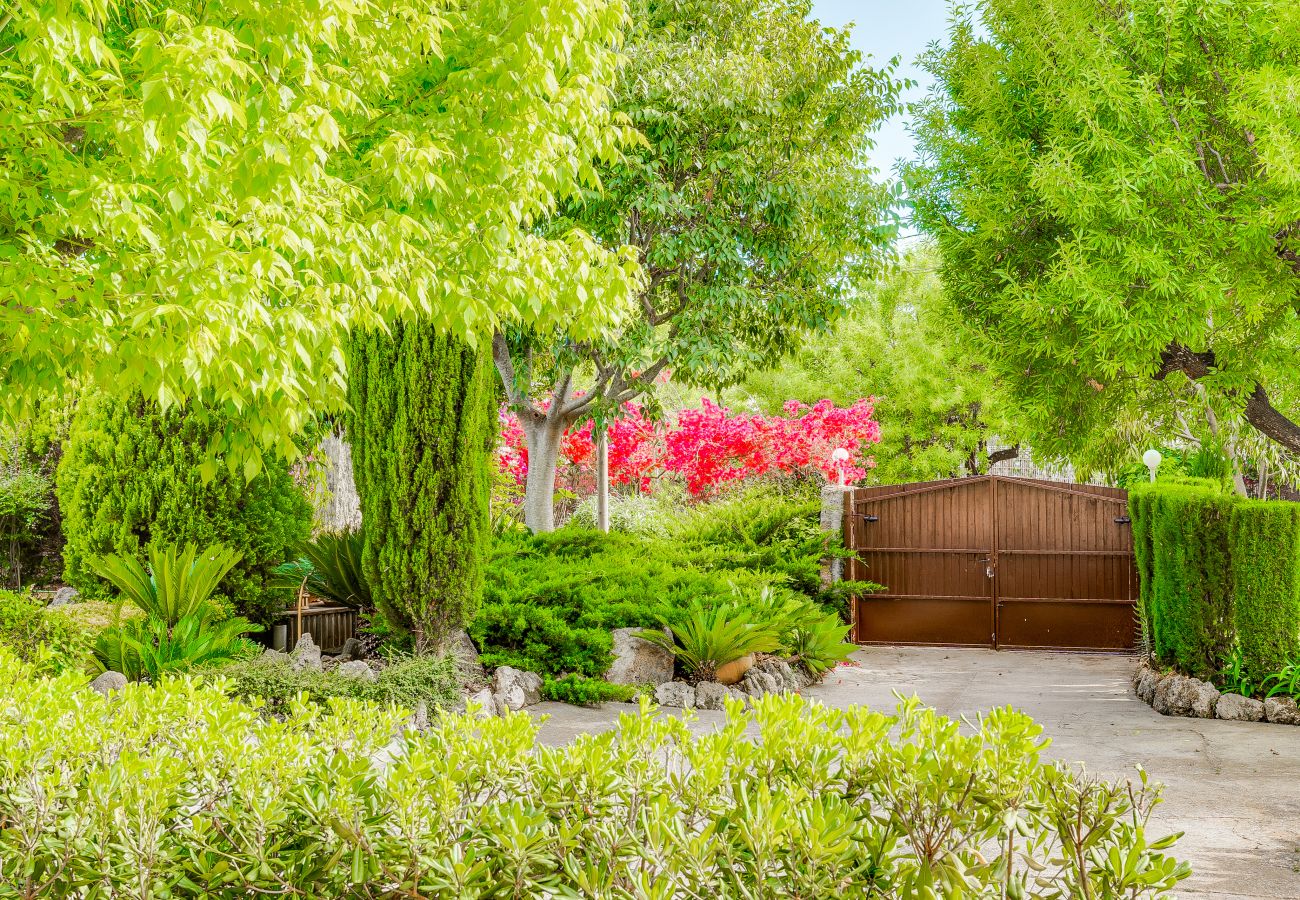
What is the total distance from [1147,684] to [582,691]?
5.30m

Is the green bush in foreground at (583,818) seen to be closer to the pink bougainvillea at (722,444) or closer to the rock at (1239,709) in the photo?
the rock at (1239,709)

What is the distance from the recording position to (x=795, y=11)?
36.6ft

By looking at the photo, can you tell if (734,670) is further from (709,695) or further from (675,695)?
(675,695)

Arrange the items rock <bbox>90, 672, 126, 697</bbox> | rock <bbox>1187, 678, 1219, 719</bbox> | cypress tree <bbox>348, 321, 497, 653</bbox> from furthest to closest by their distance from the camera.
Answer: rock <bbox>1187, 678, 1219, 719</bbox>, cypress tree <bbox>348, 321, 497, 653</bbox>, rock <bbox>90, 672, 126, 697</bbox>

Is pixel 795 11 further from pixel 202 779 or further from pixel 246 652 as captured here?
pixel 202 779

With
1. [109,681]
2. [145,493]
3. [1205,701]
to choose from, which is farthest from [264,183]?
[1205,701]

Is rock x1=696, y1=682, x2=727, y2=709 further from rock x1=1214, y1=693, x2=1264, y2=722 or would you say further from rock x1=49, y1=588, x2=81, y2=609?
rock x1=49, y1=588, x2=81, y2=609

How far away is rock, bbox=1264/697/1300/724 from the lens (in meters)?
7.54

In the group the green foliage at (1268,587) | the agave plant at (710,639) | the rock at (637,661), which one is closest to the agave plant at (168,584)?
the rock at (637,661)

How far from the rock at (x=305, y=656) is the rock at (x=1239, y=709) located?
22.8 feet

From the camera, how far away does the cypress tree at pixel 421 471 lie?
7.04 metres

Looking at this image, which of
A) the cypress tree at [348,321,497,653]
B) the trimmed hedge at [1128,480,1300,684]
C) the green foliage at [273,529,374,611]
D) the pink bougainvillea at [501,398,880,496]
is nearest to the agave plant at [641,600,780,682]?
the cypress tree at [348,321,497,653]

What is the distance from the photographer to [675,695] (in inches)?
310

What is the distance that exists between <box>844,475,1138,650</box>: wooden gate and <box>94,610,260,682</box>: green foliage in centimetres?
869
